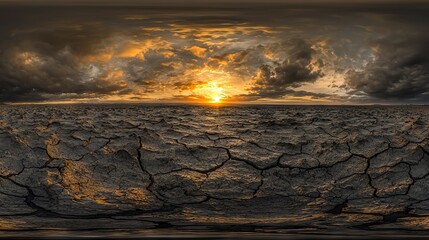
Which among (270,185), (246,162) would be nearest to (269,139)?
(246,162)

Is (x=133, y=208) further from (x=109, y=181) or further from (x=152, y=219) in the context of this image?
(x=109, y=181)

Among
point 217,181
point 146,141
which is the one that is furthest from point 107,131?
point 217,181

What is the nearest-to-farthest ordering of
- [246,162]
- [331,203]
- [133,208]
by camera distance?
1. [133,208]
2. [331,203]
3. [246,162]

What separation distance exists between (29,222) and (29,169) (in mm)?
1581

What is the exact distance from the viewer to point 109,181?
3.99 metres

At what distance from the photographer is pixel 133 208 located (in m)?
3.32

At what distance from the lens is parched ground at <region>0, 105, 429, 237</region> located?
9.73 feet

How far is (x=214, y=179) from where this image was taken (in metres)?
4.10

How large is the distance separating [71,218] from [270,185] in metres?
1.61

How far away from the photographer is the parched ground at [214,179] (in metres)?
2.96

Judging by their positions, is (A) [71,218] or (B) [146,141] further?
(B) [146,141]

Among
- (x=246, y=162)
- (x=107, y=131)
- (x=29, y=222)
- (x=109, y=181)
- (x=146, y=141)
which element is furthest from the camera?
(x=107, y=131)

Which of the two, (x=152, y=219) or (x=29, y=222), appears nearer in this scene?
(x=29, y=222)

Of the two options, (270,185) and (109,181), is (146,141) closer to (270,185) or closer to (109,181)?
(109,181)
